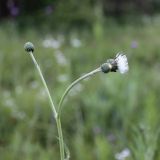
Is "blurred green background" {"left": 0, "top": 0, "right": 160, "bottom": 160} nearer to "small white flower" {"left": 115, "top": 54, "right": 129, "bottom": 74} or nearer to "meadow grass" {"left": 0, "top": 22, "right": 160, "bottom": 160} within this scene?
"meadow grass" {"left": 0, "top": 22, "right": 160, "bottom": 160}

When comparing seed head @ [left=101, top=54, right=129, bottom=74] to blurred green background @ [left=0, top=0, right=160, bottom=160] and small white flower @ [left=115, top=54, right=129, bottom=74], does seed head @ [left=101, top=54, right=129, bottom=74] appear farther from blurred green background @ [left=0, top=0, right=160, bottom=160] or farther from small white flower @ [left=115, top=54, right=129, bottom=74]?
blurred green background @ [left=0, top=0, right=160, bottom=160]

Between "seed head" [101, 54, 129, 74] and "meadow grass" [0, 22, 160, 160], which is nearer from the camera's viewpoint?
"seed head" [101, 54, 129, 74]

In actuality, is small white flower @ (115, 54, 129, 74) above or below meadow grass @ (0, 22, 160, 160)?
above

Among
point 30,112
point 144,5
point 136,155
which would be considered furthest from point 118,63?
point 144,5

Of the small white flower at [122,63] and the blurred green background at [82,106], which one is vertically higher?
the small white flower at [122,63]

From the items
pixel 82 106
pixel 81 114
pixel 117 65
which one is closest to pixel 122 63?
pixel 117 65

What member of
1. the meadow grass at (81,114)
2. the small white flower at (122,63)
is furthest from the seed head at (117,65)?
the meadow grass at (81,114)

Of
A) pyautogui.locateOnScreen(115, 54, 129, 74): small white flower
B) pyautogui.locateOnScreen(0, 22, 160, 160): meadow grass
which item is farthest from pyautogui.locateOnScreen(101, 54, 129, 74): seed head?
pyautogui.locateOnScreen(0, 22, 160, 160): meadow grass

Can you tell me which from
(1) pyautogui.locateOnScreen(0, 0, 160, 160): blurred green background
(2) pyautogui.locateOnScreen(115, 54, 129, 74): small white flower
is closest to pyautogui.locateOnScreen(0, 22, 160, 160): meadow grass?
(1) pyautogui.locateOnScreen(0, 0, 160, 160): blurred green background

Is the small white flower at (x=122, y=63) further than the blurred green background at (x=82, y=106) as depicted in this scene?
No

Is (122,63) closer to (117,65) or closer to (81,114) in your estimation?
(117,65)

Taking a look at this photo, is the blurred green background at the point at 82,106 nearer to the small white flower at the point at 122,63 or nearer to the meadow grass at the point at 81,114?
the meadow grass at the point at 81,114
